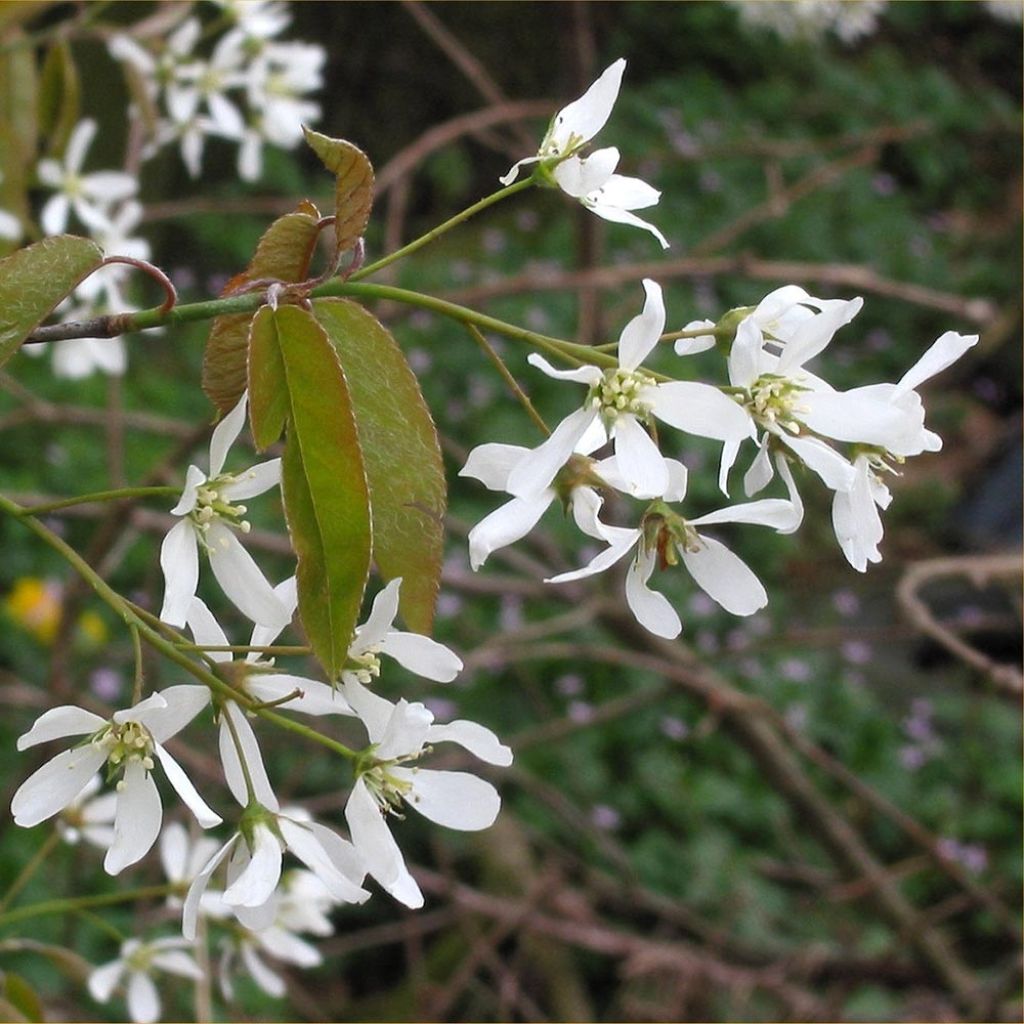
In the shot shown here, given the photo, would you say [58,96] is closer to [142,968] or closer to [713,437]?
[142,968]

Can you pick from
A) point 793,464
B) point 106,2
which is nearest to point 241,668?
point 793,464

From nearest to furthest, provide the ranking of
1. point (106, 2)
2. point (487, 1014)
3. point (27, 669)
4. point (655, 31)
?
point (106, 2) < point (487, 1014) < point (27, 669) < point (655, 31)

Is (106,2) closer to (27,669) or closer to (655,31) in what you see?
(27,669)

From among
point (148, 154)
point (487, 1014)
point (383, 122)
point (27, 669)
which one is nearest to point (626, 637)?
point (487, 1014)

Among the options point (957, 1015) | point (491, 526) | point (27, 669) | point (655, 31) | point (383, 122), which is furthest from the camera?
point (655, 31)

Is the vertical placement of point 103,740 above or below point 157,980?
above

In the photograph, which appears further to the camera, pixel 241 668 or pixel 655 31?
pixel 655 31

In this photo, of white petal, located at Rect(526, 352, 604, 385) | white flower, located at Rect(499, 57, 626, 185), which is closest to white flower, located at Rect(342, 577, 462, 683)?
white petal, located at Rect(526, 352, 604, 385)

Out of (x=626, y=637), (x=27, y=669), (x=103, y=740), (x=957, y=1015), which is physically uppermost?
(x=103, y=740)
